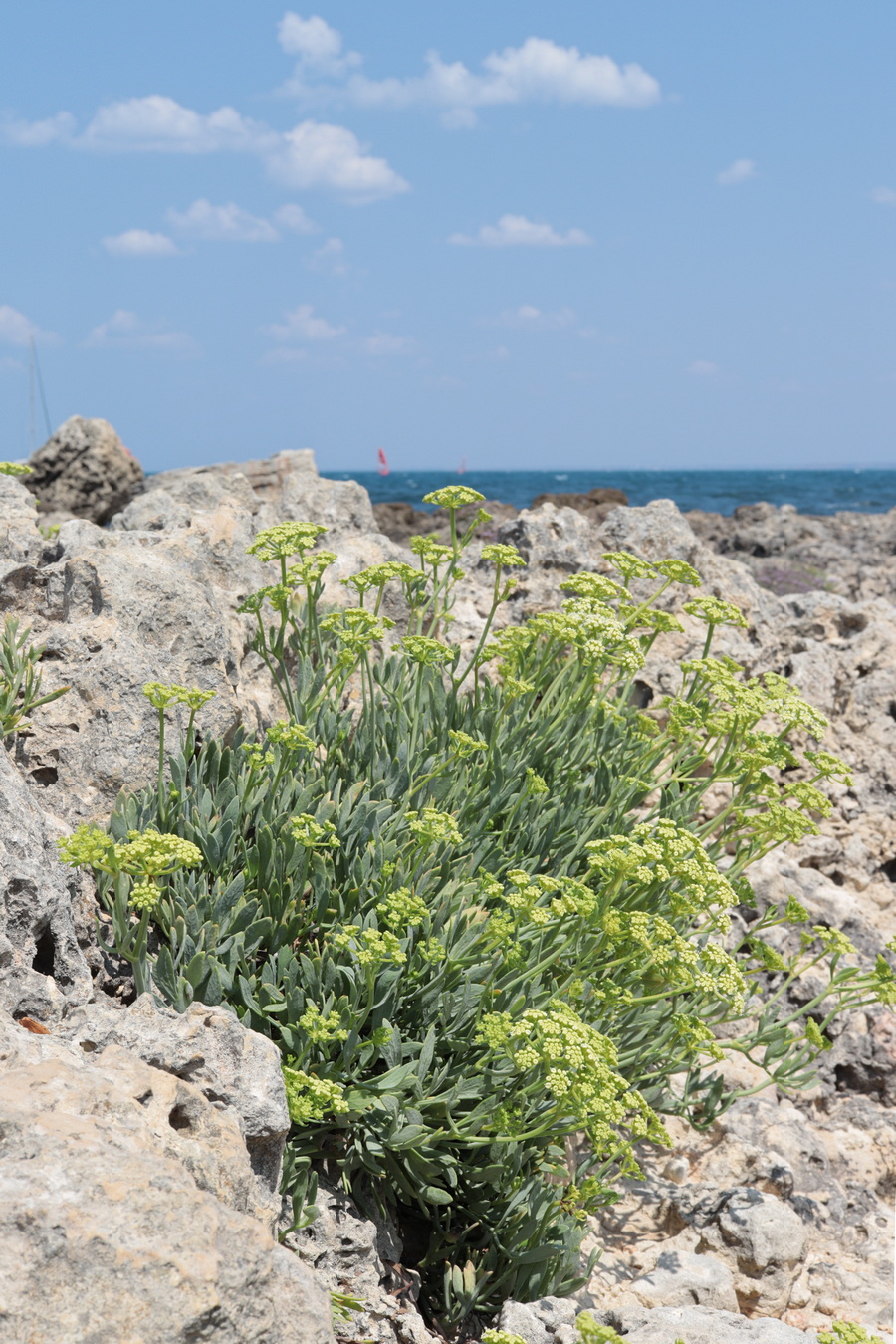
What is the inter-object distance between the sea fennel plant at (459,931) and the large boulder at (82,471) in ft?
43.4

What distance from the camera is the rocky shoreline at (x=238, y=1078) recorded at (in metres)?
2.05

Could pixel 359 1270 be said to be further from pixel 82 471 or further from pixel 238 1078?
pixel 82 471

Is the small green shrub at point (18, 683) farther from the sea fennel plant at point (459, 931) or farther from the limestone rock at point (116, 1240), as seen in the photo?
the limestone rock at point (116, 1240)

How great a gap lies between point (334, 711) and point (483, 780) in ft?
2.48

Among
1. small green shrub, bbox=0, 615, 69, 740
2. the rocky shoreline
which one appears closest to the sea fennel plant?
the rocky shoreline

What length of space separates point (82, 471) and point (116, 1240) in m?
16.3

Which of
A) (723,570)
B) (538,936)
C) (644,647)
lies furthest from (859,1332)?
(723,570)

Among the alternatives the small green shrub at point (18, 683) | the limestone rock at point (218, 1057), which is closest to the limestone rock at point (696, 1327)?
the limestone rock at point (218, 1057)

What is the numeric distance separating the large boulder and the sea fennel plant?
13216 mm

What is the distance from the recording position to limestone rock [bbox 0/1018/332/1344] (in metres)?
1.92

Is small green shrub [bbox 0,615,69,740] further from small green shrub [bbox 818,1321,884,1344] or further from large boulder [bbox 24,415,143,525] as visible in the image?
large boulder [bbox 24,415,143,525]

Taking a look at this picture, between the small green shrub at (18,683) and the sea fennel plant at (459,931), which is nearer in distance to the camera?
the sea fennel plant at (459,931)

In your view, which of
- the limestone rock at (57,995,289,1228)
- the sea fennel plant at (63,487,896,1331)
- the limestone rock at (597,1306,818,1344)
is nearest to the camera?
the limestone rock at (57,995,289,1228)

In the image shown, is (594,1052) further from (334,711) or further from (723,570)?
(723,570)
